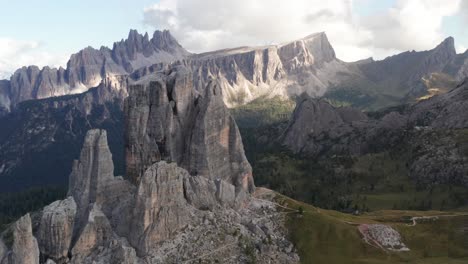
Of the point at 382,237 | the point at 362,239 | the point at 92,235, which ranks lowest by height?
the point at 382,237

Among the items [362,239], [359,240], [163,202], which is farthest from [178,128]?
[362,239]

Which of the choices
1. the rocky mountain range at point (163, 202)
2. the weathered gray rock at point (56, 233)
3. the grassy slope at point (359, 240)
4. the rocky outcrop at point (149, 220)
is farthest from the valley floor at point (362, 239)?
the weathered gray rock at point (56, 233)

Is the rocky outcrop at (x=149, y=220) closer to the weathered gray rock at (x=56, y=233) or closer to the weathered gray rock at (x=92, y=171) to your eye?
the weathered gray rock at (x=56, y=233)

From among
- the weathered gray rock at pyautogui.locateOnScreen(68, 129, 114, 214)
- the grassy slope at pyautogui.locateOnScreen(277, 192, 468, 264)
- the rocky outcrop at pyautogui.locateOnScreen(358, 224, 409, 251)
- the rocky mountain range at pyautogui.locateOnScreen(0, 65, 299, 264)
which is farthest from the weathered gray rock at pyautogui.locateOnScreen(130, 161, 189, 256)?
the rocky outcrop at pyautogui.locateOnScreen(358, 224, 409, 251)

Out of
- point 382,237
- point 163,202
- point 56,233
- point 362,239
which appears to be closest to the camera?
point 56,233

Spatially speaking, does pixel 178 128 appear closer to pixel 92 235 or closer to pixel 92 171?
pixel 92 171

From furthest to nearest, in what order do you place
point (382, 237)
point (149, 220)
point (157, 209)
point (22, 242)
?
point (382, 237), point (157, 209), point (149, 220), point (22, 242)

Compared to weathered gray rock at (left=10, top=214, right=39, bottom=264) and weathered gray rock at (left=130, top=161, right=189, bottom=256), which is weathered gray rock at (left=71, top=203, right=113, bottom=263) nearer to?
weathered gray rock at (left=130, top=161, right=189, bottom=256)
